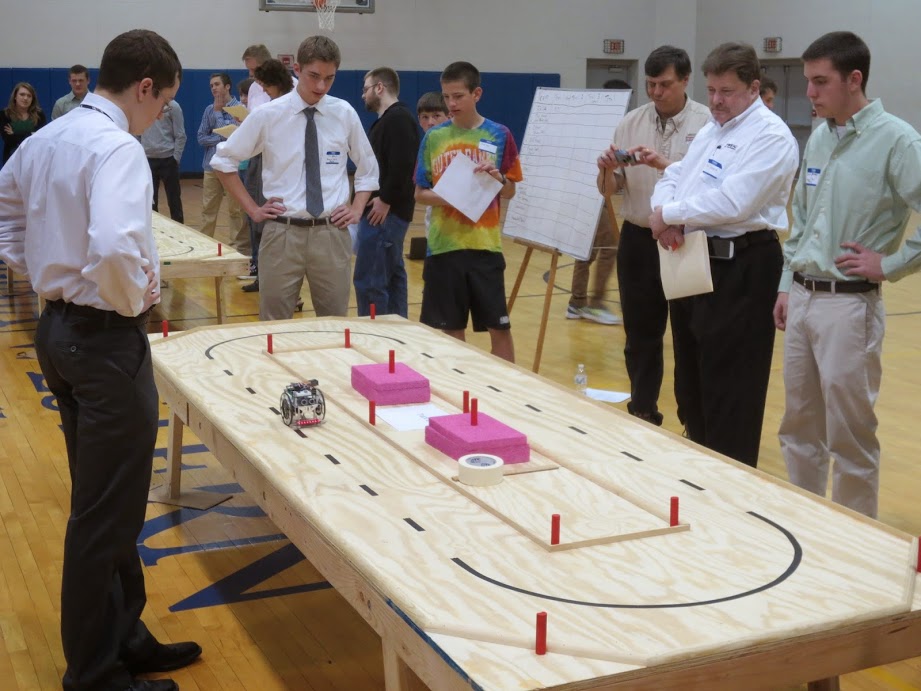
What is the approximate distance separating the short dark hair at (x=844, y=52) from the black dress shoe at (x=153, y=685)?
2460 mm

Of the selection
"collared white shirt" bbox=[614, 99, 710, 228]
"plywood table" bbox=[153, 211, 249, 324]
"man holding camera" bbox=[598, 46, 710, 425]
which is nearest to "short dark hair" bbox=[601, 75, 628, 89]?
"plywood table" bbox=[153, 211, 249, 324]

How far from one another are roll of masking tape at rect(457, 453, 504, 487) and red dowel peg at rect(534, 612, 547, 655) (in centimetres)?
76

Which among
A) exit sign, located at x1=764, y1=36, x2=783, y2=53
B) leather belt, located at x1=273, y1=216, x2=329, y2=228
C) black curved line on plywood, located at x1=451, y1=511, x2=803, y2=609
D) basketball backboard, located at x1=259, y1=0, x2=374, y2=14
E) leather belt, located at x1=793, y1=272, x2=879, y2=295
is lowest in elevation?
black curved line on plywood, located at x1=451, y1=511, x2=803, y2=609

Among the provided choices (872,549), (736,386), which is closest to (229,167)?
(736,386)

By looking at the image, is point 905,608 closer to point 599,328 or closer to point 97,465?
point 97,465

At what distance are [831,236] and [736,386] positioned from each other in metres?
0.65

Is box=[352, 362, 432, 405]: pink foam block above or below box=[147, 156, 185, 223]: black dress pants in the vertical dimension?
below

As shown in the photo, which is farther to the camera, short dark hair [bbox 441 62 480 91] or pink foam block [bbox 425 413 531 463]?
short dark hair [bbox 441 62 480 91]

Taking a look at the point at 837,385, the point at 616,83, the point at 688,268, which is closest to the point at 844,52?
the point at 688,268

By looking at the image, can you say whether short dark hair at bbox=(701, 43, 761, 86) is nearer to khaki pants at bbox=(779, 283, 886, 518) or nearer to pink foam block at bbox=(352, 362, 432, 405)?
khaki pants at bbox=(779, 283, 886, 518)

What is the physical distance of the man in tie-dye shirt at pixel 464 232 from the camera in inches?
190

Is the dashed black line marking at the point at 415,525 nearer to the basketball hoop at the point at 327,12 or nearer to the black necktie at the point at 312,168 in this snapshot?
the black necktie at the point at 312,168

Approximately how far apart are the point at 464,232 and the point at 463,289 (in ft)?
0.86

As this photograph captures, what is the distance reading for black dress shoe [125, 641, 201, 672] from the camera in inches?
109
